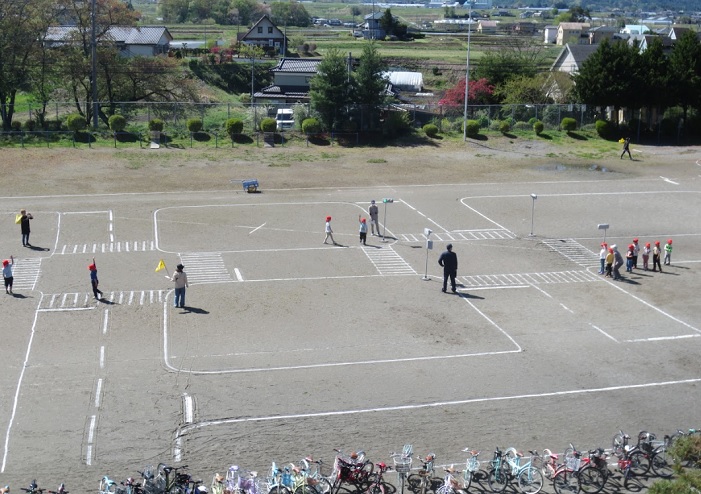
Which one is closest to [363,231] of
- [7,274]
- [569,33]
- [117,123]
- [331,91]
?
[7,274]

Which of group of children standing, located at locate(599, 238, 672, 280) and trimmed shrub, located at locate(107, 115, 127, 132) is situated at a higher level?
trimmed shrub, located at locate(107, 115, 127, 132)

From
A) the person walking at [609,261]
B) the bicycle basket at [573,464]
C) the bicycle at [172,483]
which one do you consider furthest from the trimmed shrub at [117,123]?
the bicycle basket at [573,464]

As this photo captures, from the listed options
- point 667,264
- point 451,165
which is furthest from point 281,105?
point 667,264

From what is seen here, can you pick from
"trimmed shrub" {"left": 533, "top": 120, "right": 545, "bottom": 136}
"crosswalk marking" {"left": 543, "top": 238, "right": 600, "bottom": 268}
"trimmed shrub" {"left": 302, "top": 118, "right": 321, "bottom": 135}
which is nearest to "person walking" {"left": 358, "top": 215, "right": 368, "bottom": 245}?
"crosswalk marking" {"left": 543, "top": 238, "right": 600, "bottom": 268}

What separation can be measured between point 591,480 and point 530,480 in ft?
4.23

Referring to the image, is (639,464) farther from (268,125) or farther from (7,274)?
(268,125)

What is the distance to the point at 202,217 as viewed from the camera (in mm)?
38031

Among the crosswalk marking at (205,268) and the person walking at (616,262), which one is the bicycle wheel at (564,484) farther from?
the crosswalk marking at (205,268)

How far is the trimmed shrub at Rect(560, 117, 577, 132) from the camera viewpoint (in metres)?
57.4

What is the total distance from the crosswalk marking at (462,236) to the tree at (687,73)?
A: 26.4 m

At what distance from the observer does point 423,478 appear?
17016mm

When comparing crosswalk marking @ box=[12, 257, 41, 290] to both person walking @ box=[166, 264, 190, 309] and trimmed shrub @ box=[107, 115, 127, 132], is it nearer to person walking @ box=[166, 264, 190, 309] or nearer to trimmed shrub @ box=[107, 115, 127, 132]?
person walking @ box=[166, 264, 190, 309]

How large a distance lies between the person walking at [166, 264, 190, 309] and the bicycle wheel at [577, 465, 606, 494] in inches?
537

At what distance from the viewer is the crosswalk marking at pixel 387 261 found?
103ft
